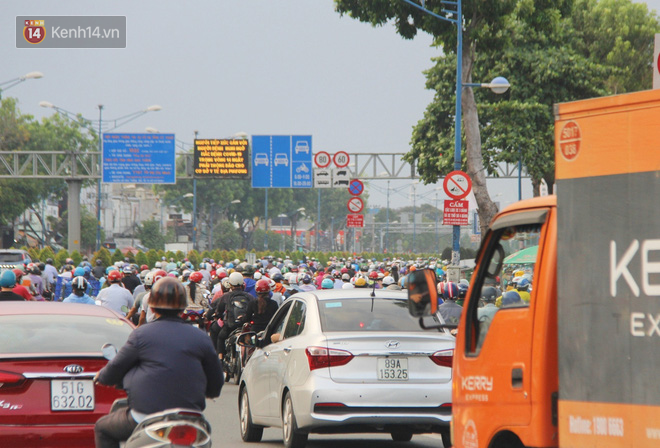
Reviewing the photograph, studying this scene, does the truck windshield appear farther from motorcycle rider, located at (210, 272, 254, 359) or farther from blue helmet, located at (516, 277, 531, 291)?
motorcycle rider, located at (210, 272, 254, 359)

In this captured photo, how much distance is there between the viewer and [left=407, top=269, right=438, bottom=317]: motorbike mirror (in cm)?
594

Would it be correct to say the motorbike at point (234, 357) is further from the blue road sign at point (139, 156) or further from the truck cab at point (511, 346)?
the blue road sign at point (139, 156)

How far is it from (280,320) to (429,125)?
31586mm

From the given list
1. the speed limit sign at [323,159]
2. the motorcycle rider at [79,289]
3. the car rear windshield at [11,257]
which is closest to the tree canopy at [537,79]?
the speed limit sign at [323,159]

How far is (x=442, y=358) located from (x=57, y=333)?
339 cm

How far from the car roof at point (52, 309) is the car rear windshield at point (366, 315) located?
6.96ft

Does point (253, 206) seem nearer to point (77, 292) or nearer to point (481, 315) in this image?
point (77, 292)

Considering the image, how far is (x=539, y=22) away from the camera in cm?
2541

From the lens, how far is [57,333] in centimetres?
814

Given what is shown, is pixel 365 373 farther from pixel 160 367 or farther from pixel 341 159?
pixel 341 159

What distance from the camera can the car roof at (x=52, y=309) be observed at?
8391 mm

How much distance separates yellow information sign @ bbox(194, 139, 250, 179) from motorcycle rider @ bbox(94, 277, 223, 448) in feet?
147

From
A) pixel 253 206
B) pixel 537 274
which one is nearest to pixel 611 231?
pixel 537 274

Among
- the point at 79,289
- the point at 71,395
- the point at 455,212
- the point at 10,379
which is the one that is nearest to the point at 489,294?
the point at 71,395
